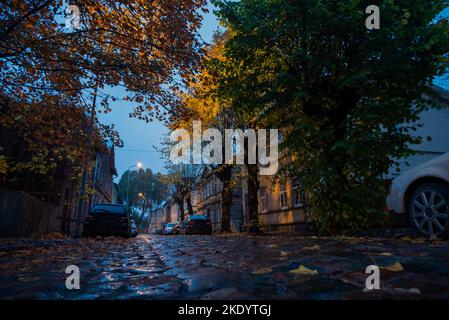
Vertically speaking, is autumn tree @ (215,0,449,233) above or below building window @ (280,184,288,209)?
above

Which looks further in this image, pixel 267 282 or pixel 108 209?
pixel 108 209

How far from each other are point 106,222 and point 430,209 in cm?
1339

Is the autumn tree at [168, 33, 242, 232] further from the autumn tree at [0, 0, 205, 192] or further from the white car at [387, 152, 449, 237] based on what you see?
the white car at [387, 152, 449, 237]

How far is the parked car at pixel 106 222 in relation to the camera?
15.1 m

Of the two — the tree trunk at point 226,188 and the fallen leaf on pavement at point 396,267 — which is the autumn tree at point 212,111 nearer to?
the tree trunk at point 226,188

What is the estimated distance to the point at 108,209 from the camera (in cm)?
1568

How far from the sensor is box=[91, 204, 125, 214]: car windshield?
15.4 metres

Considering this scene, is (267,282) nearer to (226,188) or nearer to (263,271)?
(263,271)

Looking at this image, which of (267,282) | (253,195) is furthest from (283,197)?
(267,282)

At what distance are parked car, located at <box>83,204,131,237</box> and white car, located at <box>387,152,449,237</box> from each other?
12395 millimetres

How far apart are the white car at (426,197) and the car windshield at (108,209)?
41.6 ft

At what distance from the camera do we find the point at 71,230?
23766 millimetres

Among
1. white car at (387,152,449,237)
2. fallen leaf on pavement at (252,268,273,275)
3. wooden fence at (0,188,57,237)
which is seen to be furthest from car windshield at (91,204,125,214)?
fallen leaf on pavement at (252,268,273,275)
